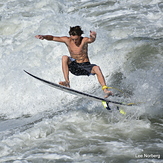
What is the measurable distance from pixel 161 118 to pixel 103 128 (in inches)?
46.1

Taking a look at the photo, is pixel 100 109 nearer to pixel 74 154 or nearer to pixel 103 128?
pixel 103 128

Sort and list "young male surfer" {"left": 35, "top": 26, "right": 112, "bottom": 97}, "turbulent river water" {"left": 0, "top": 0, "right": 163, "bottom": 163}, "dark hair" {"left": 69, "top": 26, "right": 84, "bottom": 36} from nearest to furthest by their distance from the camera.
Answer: "turbulent river water" {"left": 0, "top": 0, "right": 163, "bottom": 163} < "dark hair" {"left": 69, "top": 26, "right": 84, "bottom": 36} < "young male surfer" {"left": 35, "top": 26, "right": 112, "bottom": 97}

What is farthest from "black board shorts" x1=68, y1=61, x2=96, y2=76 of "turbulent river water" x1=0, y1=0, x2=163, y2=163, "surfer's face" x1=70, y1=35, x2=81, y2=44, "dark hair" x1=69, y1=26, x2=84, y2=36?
"turbulent river water" x1=0, y1=0, x2=163, y2=163

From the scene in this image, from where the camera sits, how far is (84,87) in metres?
8.54

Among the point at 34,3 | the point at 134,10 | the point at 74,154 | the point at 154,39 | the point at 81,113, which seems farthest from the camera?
the point at 34,3

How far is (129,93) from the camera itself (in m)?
7.26

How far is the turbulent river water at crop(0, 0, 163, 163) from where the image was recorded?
482 cm

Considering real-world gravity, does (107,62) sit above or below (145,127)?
above

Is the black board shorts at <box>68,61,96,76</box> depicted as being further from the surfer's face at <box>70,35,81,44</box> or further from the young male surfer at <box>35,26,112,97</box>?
the surfer's face at <box>70,35,81,44</box>

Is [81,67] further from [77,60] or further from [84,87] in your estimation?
[84,87]

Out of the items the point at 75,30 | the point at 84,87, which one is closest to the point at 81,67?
the point at 75,30

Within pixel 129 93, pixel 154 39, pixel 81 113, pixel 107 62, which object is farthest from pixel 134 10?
pixel 81 113

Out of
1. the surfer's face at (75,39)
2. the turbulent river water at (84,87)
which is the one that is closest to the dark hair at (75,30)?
the surfer's face at (75,39)

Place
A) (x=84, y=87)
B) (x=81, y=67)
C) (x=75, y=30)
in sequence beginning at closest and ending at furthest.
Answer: (x=75, y=30), (x=81, y=67), (x=84, y=87)
